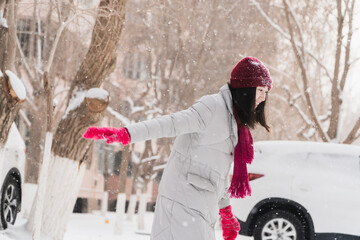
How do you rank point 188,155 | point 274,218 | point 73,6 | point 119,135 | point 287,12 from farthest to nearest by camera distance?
point 287,12 → point 274,218 → point 73,6 → point 188,155 → point 119,135

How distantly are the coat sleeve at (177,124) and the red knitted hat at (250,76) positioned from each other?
9.3 inches

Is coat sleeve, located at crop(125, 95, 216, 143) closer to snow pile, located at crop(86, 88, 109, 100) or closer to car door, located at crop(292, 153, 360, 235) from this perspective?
snow pile, located at crop(86, 88, 109, 100)

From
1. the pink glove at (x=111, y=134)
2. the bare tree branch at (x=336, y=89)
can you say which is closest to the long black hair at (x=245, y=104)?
the pink glove at (x=111, y=134)

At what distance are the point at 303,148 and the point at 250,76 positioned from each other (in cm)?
538

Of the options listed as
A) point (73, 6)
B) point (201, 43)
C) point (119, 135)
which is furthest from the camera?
point (201, 43)

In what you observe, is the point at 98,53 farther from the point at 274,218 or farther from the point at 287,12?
the point at 287,12

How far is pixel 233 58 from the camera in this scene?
62.3 feet

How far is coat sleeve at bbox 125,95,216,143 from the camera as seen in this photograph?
2.71 m

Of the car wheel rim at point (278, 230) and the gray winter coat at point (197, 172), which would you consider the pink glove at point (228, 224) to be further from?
the car wheel rim at point (278, 230)

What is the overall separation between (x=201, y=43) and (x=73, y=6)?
1103 cm

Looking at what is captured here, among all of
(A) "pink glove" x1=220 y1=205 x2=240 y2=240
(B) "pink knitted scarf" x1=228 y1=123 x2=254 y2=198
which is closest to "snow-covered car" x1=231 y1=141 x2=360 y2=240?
(A) "pink glove" x1=220 y1=205 x2=240 y2=240

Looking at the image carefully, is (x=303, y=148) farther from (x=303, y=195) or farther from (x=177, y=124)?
(x=177, y=124)

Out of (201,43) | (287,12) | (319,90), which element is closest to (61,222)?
(287,12)

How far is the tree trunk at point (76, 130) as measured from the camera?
8.04 meters
